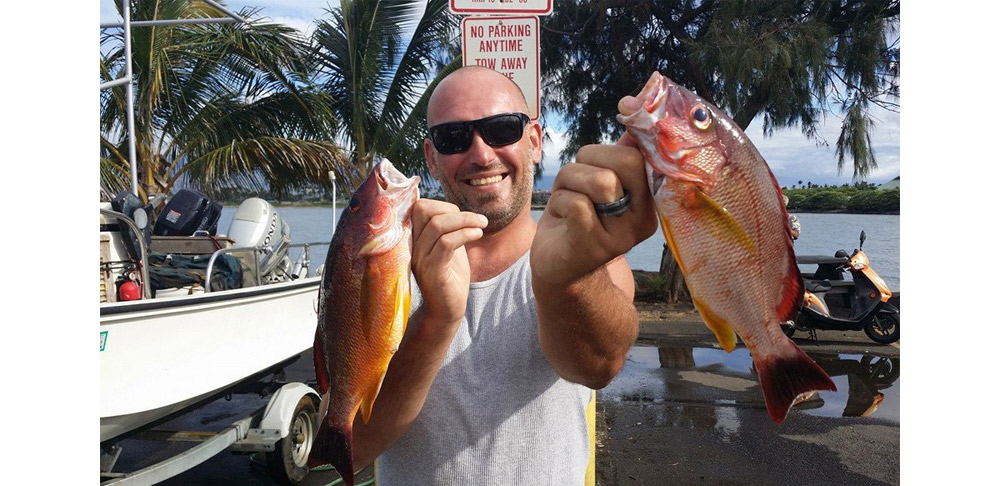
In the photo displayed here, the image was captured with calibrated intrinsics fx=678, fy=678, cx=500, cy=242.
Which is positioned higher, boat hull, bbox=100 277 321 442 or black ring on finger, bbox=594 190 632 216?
black ring on finger, bbox=594 190 632 216

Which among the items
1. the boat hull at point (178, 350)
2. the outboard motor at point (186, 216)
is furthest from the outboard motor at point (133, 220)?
the outboard motor at point (186, 216)

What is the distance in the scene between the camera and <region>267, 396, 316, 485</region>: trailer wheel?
501 cm

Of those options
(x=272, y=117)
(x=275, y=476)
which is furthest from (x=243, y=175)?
(x=275, y=476)

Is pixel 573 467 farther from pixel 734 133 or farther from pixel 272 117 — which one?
pixel 272 117

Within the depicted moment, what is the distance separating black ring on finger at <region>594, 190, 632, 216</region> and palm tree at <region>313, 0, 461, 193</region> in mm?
10193

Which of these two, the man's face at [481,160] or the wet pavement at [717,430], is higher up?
the man's face at [481,160]


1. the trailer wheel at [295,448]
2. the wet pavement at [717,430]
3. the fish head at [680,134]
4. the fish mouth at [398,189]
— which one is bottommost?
the wet pavement at [717,430]

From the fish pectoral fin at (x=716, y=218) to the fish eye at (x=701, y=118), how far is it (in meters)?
0.10

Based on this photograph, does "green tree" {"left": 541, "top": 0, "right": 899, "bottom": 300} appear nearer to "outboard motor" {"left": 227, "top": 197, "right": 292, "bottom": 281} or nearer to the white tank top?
"outboard motor" {"left": 227, "top": 197, "right": 292, "bottom": 281}

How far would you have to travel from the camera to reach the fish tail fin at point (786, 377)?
1.02 meters

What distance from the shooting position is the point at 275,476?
203 inches

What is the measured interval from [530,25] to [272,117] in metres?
10.2

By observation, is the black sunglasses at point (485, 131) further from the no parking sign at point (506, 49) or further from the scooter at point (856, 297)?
the scooter at point (856, 297)


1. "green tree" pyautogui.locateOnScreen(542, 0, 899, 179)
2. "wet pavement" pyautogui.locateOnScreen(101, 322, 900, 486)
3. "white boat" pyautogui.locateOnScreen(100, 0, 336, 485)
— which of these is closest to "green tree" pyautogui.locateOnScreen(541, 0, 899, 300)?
"green tree" pyautogui.locateOnScreen(542, 0, 899, 179)
